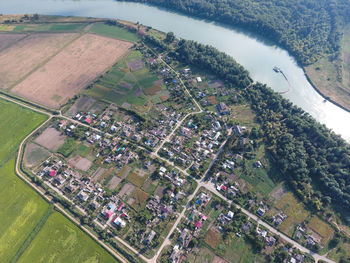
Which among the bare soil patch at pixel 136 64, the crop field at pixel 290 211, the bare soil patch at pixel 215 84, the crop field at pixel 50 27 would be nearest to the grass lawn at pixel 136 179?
the crop field at pixel 290 211

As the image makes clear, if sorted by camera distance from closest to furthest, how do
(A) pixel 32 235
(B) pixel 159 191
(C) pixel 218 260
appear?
(C) pixel 218 260, (A) pixel 32 235, (B) pixel 159 191

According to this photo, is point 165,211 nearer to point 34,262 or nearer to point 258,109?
point 34,262

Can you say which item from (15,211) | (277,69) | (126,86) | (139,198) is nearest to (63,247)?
(15,211)

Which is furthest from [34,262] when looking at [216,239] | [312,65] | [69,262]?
[312,65]

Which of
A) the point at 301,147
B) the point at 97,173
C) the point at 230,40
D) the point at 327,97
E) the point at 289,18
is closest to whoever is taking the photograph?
the point at 97,173

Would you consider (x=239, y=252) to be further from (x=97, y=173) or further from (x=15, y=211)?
(x=15, y=211)
